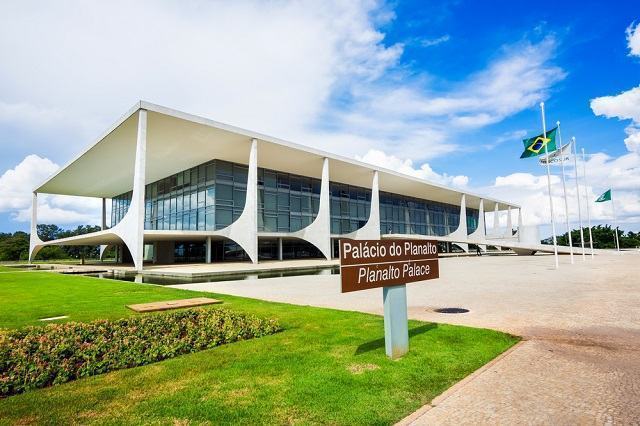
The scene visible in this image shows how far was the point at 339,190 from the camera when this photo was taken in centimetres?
5097

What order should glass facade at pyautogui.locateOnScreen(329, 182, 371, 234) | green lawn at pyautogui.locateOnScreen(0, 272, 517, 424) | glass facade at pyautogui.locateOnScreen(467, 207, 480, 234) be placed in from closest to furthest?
green lawn at pyautogui.locateOnScreen(0, 272, 517, 424) → glass facade at pyautogui.locateOnScreen(329, 182, 371, 234) → glass facade at pyautogui.locateOnScreen(467, 207, 480, 234)

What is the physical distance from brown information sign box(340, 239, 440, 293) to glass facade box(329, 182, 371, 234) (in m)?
41.2

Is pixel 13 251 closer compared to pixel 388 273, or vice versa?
pixel 388 273

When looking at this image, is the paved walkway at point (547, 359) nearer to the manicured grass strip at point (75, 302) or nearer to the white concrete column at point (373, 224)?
the manicured grass strip at point (75, 302)

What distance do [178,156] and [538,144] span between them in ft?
103

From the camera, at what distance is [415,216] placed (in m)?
64.6

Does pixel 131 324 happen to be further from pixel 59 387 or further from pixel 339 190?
pixel 339 190

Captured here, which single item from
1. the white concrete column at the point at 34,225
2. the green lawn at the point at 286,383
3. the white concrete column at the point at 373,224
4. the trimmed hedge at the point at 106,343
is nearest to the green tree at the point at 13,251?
the white concrete column at the point at 34,225

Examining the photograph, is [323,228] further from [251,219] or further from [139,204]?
[139,204]

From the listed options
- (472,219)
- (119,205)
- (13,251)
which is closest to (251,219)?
(119,205)

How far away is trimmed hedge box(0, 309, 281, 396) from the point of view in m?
4.96

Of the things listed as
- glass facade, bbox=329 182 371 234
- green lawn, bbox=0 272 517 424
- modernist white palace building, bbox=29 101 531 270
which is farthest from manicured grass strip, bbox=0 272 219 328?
glass facade, bbox=329 182 371 234

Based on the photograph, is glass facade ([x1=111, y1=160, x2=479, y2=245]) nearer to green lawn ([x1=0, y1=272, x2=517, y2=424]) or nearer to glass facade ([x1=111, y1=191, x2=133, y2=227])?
glass facade ([x1=111, y1=191, x2=133, y2=227])

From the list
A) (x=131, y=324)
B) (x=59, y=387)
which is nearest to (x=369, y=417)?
(x=59, y=387)
